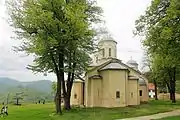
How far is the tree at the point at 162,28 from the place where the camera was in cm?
2781

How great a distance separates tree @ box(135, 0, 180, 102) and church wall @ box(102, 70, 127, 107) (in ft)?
33.4

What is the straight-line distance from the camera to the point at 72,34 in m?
33.1

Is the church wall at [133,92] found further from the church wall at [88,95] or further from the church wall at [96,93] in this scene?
the church wall at [88,95]

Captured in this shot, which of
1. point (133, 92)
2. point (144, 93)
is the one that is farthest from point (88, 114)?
point (144, 93)

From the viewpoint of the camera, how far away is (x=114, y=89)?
136 feet

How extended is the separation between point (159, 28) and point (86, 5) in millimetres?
9359

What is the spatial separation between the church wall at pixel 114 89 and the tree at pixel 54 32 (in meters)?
6.82

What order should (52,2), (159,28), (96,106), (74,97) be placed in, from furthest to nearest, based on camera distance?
(74,97), (96,106), (52,2), (159,28)

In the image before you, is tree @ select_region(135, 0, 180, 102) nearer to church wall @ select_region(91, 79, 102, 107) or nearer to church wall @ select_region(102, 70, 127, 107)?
church wall @ select_region(102, 70, 127, 107)

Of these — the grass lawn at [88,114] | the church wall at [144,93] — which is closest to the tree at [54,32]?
the grass lawn at [88,114]

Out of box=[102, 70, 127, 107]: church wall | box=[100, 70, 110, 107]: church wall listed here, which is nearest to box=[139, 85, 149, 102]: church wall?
box=[102, 70, 127, 107]: church wall

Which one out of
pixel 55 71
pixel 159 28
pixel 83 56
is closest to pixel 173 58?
pixel 159 28

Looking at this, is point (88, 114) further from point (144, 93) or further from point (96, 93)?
point (144, 93)

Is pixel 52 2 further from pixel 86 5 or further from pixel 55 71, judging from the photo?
pixel 55 71
